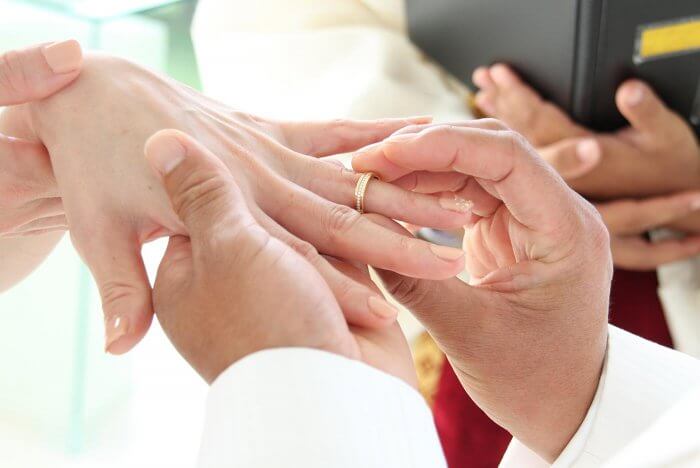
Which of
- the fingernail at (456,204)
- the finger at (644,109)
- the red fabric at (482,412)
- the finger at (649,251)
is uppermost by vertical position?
the fingernail at (456,204)

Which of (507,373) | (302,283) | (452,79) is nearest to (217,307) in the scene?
(302,283)

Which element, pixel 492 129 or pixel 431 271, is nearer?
pixel 431 271

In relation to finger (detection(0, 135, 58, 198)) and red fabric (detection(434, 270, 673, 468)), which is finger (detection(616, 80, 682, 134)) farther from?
finger (detection(0, 135, 58, 198))

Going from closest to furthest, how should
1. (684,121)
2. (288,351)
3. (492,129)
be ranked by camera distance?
(288,351) < (492,129) < (684,121)

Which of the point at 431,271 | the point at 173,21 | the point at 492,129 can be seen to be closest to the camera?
the point at 431,271

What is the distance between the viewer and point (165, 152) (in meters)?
0.64

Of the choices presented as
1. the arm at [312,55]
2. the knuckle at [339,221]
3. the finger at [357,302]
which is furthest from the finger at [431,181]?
the arm at [312,55]

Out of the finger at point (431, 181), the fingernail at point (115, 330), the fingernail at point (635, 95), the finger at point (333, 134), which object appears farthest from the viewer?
the fingernail at point (635, 95)

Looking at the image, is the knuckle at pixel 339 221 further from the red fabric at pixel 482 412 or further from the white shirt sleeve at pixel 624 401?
the red fabric at pixel 482 412

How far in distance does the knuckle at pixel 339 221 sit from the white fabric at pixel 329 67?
2.32 ft

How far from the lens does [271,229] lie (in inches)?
28.7

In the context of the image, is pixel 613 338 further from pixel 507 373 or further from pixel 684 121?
pixel 684 121

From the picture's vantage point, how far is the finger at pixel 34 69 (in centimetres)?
80

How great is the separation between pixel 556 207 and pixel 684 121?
70 cm
